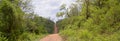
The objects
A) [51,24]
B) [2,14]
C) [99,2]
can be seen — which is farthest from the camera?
[51,24]

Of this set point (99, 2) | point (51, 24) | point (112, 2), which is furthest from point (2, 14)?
point (51, 24)

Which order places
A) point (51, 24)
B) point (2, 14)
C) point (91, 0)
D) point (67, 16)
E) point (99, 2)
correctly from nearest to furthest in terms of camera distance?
point (2, 14), point (99, 2), point (91, 0), point (67, 16), point (51, 24)

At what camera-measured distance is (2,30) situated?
55.3ft

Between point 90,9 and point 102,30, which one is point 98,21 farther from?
point 90,9

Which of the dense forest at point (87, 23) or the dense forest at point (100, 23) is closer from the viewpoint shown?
the dense forest at point (87, 23)

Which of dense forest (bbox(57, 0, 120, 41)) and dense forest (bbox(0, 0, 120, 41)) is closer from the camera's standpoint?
dense forest (bbox(0, 0, 120, 41))

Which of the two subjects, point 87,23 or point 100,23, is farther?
point 87,23

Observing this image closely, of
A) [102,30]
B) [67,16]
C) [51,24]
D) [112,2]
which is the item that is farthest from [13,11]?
[51,24]

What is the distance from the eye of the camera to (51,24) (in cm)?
9138

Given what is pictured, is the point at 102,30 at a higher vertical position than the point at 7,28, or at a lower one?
lower

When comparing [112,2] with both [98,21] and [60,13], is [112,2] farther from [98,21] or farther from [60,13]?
[60,13]

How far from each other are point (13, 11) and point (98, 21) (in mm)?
13004

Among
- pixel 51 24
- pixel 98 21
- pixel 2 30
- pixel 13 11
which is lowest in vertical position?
pixel 51 24

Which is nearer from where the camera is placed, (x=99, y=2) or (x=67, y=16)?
(x=99, y=2)
